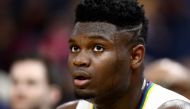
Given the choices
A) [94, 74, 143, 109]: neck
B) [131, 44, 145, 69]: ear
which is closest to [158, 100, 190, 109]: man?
[94, 74, 143, 109]: neck

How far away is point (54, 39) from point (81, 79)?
20.4ft

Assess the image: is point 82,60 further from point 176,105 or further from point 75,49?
point 176,105

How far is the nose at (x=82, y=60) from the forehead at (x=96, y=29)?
150mm

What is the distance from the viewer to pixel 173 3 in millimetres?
11773

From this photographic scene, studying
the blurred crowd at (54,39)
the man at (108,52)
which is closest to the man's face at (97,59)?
the man at (108,52)

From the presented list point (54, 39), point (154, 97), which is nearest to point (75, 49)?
point (154, 97)

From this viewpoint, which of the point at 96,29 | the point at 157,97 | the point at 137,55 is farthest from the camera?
the point at 157,97

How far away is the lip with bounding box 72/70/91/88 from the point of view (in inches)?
200

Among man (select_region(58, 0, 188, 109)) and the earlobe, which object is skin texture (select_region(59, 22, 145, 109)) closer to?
man (select_region(58, 0, 188, 109))

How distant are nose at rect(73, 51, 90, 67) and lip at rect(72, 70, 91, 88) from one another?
57mm

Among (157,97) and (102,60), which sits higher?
(102,60)

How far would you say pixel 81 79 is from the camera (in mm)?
5105

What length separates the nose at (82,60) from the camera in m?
5.09

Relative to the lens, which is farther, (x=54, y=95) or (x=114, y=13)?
(x=54, y=95)
